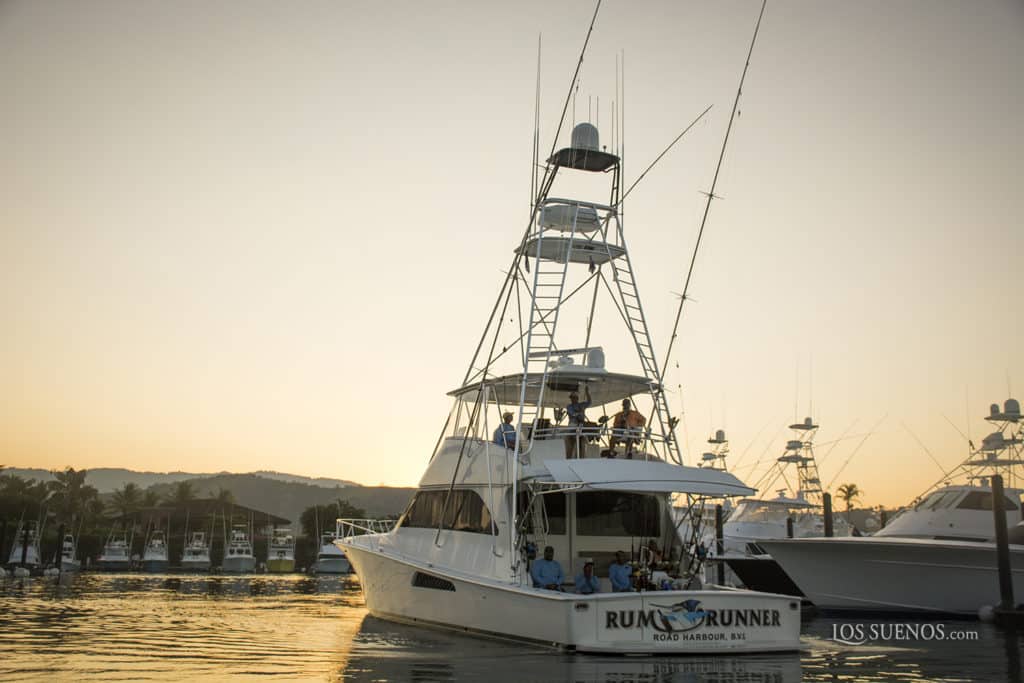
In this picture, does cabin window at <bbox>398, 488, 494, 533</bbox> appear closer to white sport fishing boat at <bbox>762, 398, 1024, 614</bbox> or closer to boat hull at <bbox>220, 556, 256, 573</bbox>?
white sport fishing boat at <bbox>762, 398, 1024, 614</bbox>

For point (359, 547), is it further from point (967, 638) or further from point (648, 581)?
point (967, 638)

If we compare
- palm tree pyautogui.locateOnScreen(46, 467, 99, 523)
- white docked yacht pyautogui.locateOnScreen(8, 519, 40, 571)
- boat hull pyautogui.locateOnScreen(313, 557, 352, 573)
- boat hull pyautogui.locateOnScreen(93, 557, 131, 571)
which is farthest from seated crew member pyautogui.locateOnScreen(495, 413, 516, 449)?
palm tree pyautogui.locateOnScreen(46, 467, 99, 523)

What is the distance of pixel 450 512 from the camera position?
16.5m

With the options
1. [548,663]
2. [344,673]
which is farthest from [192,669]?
[548,663]

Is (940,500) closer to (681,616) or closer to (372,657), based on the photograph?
(681,616)

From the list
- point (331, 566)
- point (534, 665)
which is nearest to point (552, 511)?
point (534, 665)

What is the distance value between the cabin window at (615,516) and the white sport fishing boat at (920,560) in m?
8.77

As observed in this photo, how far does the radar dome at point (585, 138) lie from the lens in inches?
656

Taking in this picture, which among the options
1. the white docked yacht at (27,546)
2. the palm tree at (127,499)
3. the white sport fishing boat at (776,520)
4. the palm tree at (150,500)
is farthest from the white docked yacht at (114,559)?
the white sport fishing boat at (776,520)

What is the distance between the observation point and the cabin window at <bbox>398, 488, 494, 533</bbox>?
50.7ft

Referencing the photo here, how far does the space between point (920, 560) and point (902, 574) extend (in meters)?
0.57

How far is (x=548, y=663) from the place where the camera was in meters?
11.5

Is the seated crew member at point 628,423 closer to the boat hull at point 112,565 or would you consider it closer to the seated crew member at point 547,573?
the seated crew member at point 547,573

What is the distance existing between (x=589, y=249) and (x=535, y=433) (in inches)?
146
